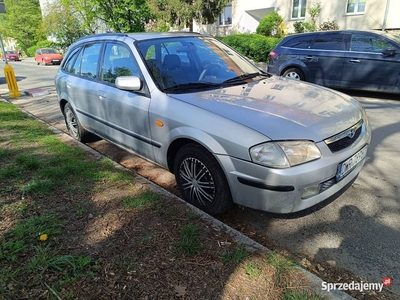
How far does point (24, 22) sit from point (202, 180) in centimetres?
6218

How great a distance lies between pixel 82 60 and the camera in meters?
4.50

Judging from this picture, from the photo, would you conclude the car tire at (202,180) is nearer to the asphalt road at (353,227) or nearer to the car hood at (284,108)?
the asphalt road at (353,227)

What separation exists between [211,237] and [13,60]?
4667 centimetres

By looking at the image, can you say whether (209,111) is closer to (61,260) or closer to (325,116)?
(325,116)

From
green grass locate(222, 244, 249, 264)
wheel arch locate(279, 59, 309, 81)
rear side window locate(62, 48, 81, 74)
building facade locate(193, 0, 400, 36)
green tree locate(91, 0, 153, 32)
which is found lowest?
green grass locate(222, 244, 249, 264)

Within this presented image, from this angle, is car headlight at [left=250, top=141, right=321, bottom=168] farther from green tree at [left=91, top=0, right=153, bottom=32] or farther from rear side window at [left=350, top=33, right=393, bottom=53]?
green tree at [left=91, top=0, right=153, bottom=32]

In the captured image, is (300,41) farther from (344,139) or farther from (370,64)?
(344,139)

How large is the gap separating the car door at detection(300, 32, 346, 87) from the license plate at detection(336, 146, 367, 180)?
18.1 feet

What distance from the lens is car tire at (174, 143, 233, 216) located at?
2607mm

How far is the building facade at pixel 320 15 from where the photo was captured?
15.1 m

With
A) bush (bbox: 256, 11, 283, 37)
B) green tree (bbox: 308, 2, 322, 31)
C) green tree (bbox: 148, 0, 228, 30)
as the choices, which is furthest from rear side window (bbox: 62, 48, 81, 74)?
green tree (bbox: 148, 0, 228, 30)

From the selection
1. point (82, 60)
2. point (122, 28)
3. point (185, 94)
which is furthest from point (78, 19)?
point (185, 94)

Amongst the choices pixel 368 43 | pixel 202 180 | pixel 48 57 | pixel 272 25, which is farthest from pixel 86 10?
pixel 202 180

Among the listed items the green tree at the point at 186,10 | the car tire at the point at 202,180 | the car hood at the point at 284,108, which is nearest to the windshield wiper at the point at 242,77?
the car hood at the point at 284,108
